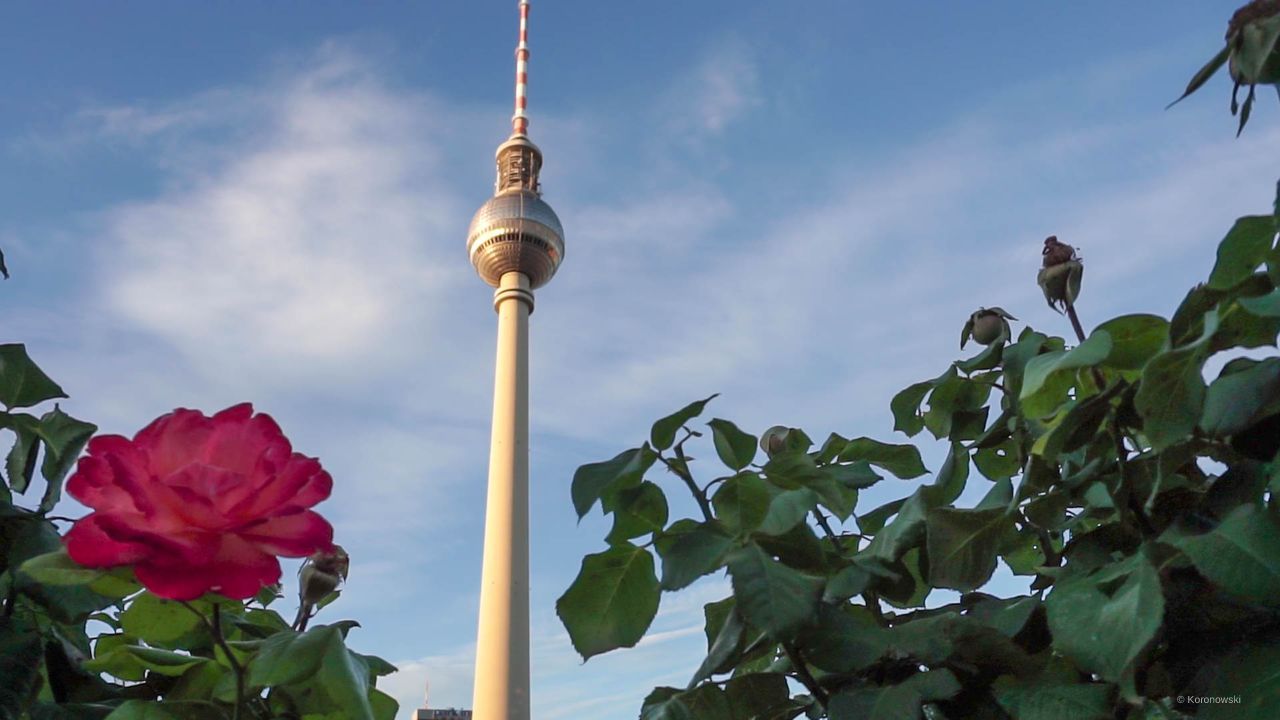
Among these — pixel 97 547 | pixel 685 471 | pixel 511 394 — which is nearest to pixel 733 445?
pixel 685 471

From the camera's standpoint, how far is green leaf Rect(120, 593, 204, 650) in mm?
901

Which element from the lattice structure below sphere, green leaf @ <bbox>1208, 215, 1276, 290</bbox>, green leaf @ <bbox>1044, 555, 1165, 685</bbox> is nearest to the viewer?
green leaf @ <bbox>1044, 555, 1165, 685</bbox>

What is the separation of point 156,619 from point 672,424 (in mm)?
473

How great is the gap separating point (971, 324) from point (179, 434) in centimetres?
71

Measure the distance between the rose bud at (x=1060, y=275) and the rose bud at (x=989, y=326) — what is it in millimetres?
48

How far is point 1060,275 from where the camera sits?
948 millimetres

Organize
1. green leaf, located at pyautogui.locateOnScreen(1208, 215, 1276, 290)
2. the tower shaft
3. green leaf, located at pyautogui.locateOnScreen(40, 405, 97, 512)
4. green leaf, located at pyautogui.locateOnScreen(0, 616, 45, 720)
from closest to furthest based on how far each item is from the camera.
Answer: green leaf, located at pyautogui.locateOnScreen(1208, 215, 1276, 290)
green leaf, located at pyautogui.locateOnScreen(0, 616, 45, 720)
green leaf, located at pyautogui.locateOnScreen(40, 405, 97, 512)
the tower shaft

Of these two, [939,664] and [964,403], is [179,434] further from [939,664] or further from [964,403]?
[964,403]

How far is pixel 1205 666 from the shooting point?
72cm

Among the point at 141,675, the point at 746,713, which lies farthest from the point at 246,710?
the point at 746,713

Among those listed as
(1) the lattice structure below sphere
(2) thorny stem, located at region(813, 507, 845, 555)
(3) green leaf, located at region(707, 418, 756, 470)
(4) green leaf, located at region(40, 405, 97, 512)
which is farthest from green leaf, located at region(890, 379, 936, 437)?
(1) the lattice structure below sphere

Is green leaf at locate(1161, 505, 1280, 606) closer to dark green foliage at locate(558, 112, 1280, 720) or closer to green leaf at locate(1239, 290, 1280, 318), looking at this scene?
dark green foliage at locate(558, 112, 1280, 720)

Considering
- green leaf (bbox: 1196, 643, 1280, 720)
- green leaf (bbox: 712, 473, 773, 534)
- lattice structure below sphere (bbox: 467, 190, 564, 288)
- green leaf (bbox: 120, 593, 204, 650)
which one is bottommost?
green leaf (bbox: 1196, 643, 1280, 720)

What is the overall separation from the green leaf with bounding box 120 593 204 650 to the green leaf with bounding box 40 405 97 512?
0.46ft
